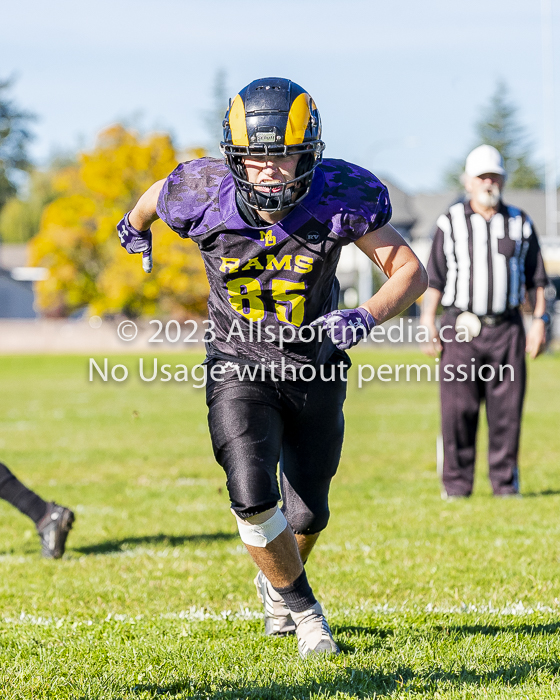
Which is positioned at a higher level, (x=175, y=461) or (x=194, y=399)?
(x=175, y=461)

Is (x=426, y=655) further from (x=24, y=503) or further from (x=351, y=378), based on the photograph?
(x=351, y=378)

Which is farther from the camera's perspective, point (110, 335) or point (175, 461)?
point (110, 335)

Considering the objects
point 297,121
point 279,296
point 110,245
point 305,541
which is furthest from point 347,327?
point 110,245

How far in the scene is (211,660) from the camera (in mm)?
3086

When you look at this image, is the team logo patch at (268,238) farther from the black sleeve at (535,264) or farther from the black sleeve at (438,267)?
the black sleeve at (535,264)

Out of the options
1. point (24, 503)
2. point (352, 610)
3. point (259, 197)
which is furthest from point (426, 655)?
point (24, 503)

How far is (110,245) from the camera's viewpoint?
3772 centimetres

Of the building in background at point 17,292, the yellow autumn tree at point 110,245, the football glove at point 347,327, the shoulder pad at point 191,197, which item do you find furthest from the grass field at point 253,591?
the building in background at point 17,292

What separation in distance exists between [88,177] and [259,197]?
35270 millimetres

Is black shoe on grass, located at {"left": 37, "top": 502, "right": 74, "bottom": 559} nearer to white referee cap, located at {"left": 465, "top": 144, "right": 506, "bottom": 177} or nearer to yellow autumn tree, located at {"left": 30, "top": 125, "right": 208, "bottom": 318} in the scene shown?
white referee cap, located at {"left": 465, "top": 144, "right": 506, "bottom": 177}

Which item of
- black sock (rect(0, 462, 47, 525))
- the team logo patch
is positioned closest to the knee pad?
the team logo patch

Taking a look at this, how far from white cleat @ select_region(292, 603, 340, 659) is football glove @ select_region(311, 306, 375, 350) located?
923 mm

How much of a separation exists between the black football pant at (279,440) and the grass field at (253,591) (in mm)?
499

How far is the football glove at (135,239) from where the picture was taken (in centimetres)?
357
